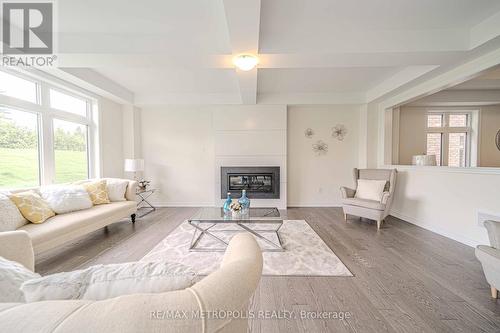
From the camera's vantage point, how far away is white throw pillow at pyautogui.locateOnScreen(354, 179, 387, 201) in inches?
143

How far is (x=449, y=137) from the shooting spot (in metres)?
4.83

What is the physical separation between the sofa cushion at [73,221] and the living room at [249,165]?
23 mm

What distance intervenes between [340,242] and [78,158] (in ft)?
16.1

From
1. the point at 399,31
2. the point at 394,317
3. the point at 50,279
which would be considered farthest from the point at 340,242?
the point at 50,279

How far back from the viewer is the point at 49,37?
239cm

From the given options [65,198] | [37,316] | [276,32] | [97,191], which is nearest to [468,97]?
[276,32]

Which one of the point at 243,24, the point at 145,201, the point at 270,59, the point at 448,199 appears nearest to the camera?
the point at 243,24

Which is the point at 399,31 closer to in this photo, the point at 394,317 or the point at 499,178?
the point at 499,178

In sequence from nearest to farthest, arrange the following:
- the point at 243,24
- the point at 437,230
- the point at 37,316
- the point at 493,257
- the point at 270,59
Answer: the point at 37,316, the point at 493,257, the point at 243,24, the point at 270,59, the point at 437,230

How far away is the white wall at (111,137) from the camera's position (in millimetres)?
4172

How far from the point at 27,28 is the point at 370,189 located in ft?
18.0

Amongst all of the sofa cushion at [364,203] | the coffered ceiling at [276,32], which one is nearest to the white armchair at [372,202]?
the sofa cushion at [364,203]

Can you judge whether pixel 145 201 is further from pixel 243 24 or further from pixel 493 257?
pixel 493 257

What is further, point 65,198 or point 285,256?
point 65,198
